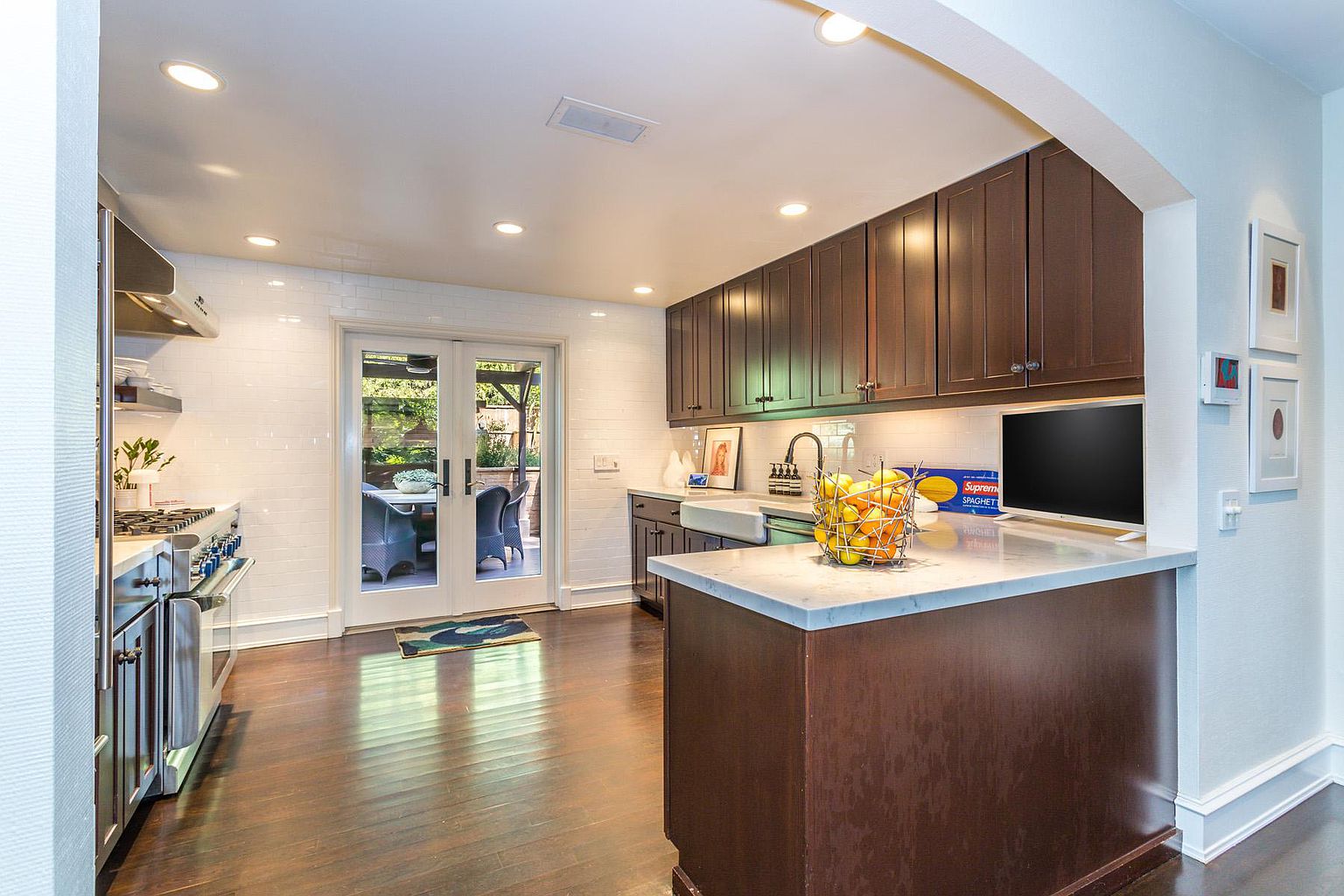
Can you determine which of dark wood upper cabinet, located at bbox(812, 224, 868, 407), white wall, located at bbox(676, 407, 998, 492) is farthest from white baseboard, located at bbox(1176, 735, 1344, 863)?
dark wood upper cabinet, located at bbox(812, 224, 868, 407)

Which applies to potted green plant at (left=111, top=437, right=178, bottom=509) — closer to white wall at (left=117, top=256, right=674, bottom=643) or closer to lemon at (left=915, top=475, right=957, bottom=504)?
white wall at (left=117, top=256, right=674, bottom=643)

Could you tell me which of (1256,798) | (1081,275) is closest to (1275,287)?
(1081,275)

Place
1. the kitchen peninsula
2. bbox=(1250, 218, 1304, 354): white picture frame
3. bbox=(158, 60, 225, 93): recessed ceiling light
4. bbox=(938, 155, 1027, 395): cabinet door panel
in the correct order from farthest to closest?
bbox=(938, 155, 1027, 395): cabinet door panel → bbox=(1250, 218, 1304, 354): white picture frame → bbox=(158, 60, 225, 93): recessed ceiling light → the kitchen peninsula

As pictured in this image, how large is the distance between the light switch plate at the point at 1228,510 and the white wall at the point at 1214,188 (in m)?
0.03

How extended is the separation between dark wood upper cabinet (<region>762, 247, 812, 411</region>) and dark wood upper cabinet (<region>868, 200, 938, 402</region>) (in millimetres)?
525

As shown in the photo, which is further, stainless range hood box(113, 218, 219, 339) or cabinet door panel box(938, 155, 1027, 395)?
cabinet door panel box(938, 155, 1027, 395)

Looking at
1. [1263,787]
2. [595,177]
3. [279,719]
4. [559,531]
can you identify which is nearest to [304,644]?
[279,719]

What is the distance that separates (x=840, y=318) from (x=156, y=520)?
3.37m

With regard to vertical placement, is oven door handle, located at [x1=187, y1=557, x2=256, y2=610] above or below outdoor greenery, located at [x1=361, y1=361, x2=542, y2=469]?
below

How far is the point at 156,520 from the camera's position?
2.80 meters

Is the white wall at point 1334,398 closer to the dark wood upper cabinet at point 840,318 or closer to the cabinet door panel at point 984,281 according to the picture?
the cabinet door panel at point 984,281

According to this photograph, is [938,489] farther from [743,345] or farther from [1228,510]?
[743,345]

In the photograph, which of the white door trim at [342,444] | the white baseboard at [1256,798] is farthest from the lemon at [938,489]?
the white door trim at [342,444]

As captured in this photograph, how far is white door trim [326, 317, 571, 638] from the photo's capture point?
442cm
